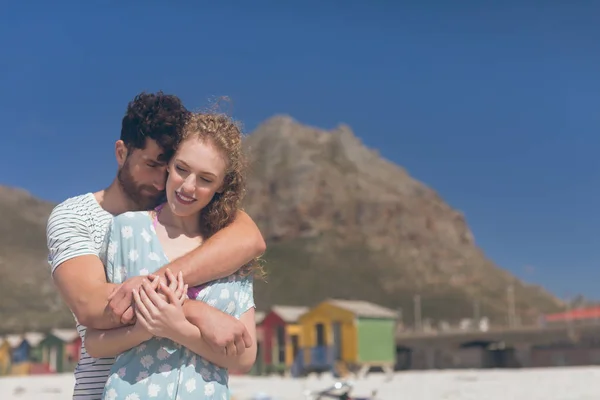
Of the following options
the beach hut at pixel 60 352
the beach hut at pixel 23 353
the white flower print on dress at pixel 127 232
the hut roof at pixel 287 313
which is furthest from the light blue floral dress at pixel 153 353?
the beach hut at pixel 23 353

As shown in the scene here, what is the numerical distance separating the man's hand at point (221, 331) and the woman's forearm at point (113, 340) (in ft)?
0.59

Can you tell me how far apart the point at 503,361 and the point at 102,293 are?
54.8 m

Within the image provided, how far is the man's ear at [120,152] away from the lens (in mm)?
2795

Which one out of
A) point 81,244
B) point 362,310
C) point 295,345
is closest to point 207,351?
point 81,244

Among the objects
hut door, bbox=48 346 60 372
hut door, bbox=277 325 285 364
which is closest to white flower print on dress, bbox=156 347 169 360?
hut door, bbox=277 325 285 364

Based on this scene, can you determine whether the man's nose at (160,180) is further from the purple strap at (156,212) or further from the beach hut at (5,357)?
the beach hut at (5,357)

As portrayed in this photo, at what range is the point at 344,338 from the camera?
31547mm

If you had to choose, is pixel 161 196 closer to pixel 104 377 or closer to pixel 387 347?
pixel 104 377

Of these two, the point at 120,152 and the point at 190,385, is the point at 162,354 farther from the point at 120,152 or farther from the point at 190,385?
the point at 120,152

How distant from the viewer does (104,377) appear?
2574mm

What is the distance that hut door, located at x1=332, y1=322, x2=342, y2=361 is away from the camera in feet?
103

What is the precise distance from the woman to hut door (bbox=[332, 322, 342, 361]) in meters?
29.5

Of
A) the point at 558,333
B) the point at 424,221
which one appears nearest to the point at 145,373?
the point at 558,333

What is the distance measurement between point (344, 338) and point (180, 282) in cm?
2985
